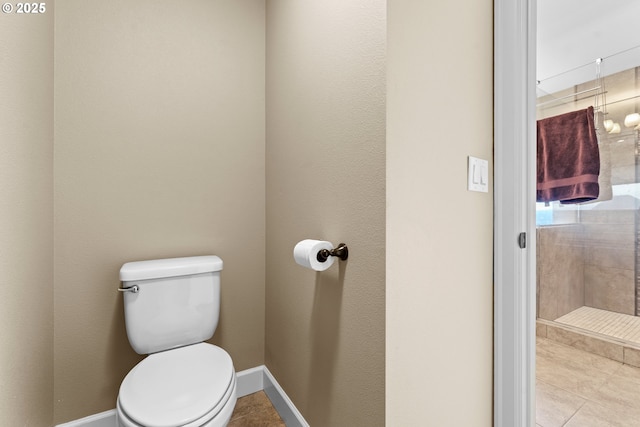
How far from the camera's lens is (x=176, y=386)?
98 centimetres

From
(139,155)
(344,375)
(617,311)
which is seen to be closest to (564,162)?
(617,311)

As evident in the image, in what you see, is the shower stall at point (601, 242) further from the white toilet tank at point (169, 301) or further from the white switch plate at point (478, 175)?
the white toilet tank at point (169, 301)

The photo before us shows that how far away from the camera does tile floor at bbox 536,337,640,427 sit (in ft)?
4.69

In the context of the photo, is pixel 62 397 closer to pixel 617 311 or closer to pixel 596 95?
pixel 617 311

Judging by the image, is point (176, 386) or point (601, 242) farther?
point (601, 242)

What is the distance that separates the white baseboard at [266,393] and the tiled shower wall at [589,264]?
7.60 ft

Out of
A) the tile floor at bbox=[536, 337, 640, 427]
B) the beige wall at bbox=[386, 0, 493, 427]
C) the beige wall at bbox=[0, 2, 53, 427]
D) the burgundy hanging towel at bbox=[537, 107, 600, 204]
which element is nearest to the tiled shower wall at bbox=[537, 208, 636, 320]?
the burgundy hanging towel at bbox=[537, 107, 600, 204]

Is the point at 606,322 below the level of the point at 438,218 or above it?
below

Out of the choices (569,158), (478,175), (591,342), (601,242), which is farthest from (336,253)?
(601,242)

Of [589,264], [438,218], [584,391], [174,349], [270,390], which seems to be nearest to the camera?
[438,218]

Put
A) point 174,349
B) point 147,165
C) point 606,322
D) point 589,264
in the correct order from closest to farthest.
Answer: point 174,349
point 147,165
point 606,322
point 589,264

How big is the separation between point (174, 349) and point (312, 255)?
0.85m

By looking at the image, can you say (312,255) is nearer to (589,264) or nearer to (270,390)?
(270,390)

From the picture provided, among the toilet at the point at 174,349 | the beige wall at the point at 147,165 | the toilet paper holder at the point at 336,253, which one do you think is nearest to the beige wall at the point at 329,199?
the toilet paper holder at the point at 336,253
